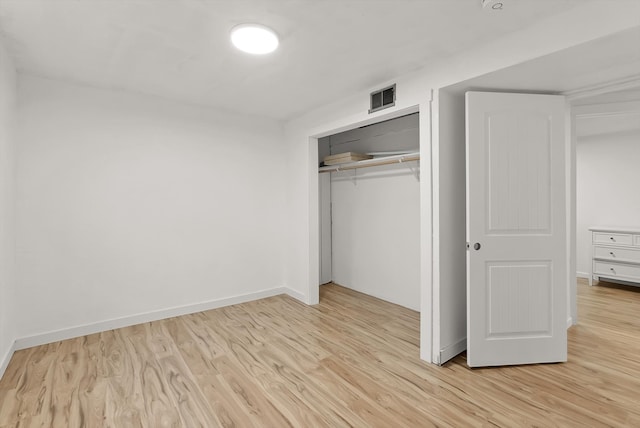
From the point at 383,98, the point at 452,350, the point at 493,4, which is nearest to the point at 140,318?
the point at 452,350

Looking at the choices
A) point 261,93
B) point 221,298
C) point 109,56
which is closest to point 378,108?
point 261,93

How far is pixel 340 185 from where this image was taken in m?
4.84

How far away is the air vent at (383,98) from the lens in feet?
9.39

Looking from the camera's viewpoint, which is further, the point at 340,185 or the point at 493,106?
the point at 340,185

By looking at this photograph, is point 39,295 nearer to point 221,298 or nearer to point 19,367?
point 19,367

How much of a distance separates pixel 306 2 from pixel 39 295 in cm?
339

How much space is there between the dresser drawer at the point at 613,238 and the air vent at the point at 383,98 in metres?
4.19

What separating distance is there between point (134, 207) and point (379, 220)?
9.61 feet

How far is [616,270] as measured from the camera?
455 centimetres

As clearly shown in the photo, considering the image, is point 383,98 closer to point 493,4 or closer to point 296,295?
point 493,4

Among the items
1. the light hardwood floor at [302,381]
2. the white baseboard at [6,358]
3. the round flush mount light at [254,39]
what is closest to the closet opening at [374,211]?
the light hardwood floor at [302,381]

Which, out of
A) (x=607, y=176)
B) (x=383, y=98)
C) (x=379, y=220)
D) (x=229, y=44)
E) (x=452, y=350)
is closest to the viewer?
(x=229, y=44)

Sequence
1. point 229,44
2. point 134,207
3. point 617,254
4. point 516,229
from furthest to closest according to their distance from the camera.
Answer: point 617,254, point 134,207, point 516,229, point 229,44

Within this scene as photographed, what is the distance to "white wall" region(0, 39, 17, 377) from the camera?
2354mm
